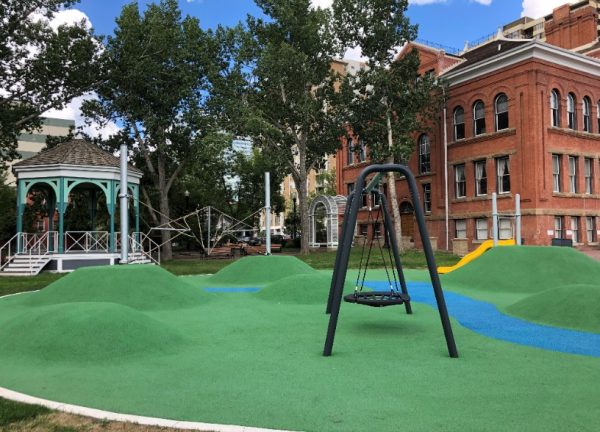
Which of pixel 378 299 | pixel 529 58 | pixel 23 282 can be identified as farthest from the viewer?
pixel 529 58

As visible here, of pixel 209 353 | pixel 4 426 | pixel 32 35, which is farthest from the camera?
pixel 32 35

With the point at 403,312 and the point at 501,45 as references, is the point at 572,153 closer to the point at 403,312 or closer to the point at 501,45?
the point at 501,45

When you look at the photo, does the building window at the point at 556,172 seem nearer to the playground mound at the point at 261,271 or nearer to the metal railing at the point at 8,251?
the playground mound at the point at 261,271

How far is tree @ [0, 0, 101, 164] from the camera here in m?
26.8

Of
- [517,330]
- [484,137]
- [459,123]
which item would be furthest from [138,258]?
[459,123]

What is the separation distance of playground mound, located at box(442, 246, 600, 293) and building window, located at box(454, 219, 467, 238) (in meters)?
20.2

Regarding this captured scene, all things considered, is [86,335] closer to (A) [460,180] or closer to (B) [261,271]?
(B) [261,271]

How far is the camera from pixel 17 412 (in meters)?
4.65

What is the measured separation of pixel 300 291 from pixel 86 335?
6334 mm

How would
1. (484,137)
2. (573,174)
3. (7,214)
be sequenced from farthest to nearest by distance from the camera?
(7,214), (484,137), (573,174)

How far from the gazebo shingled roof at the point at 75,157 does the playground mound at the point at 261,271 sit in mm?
10201

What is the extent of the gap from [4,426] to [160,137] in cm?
3132

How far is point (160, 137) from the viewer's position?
112 feet

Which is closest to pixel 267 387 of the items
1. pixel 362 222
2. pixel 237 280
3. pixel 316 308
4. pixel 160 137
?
pixel 316 308
